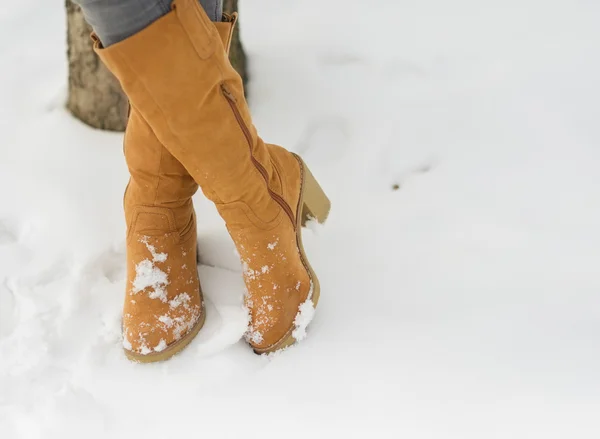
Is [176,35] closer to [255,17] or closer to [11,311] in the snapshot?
[11,311]

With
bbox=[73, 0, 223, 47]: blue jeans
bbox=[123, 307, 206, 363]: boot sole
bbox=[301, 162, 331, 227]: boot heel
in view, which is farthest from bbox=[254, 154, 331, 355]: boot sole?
bbox=[73, 0, 223, 47]: blue jeans

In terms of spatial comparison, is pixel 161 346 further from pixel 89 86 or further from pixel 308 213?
pixel 89 86

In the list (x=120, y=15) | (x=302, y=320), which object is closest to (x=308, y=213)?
(x=302, y=320)

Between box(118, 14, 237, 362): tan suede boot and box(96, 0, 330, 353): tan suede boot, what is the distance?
100 mm

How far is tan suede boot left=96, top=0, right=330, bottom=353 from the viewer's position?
66cm

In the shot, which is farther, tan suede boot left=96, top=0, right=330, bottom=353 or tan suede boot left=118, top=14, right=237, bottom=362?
tan suede boot left=118, top=14, right=237, bottom=362

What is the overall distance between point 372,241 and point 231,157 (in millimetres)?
416

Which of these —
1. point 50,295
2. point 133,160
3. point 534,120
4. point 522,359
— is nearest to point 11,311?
point 50,295

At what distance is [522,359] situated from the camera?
0.89 meters

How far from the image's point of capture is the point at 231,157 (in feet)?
2.54

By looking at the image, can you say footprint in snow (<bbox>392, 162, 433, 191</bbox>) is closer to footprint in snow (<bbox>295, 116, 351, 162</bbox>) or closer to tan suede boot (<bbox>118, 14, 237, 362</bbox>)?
footprint in snow (<bbox>295, 116, 351, 162</bbox>)

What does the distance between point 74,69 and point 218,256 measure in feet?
1.80

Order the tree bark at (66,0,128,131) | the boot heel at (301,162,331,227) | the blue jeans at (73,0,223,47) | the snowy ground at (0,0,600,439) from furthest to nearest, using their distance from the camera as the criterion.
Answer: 1. the tree bark at (66,0,128,131)
2. the boot heel at (301,162,331,227)
3. the snowy ground at (0,0,600,439)
4. the blue jeans at (73,0,223,47)

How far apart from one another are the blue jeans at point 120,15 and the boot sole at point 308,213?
1.35 ft
